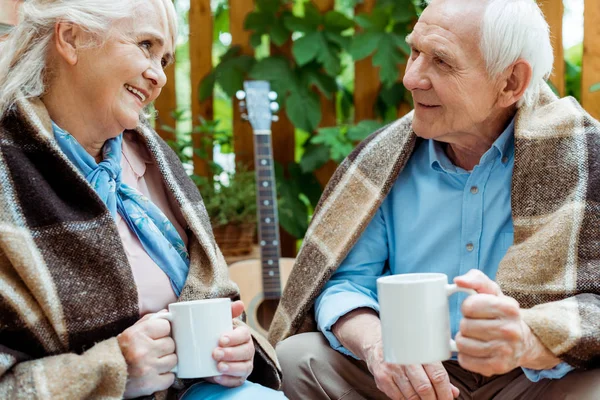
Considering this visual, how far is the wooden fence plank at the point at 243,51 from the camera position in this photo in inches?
141

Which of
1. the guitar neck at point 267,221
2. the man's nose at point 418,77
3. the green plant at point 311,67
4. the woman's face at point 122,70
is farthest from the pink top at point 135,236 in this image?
the green plant at point 311,67

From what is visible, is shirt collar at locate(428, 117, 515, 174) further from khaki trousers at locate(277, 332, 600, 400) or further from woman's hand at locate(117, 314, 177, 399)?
woman's hand at locate(117, 314, 177, 399)

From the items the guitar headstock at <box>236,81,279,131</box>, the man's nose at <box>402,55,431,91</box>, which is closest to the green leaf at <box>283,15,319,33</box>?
the guitar headstock at <box>236,81,279,131</box>

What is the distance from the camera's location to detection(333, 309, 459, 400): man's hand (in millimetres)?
1428

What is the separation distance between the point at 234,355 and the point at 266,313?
1.56 metres

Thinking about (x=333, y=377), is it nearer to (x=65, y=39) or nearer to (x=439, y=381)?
(x=439, y=381)

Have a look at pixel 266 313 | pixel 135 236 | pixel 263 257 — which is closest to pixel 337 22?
pixel 263 257

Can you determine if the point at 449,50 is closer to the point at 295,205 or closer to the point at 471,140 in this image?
the point at 471,140

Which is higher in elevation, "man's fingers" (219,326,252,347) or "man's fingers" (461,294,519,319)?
"man's fingers" (461,294,519,319)

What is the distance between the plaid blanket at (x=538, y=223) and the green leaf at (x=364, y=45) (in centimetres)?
150

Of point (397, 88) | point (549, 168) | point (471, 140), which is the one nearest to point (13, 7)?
point (471, 140)

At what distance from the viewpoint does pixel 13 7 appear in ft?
5.42

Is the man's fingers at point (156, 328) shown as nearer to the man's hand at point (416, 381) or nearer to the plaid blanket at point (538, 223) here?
the man's hand at point (416, 381)

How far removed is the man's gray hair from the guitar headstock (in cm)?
132
